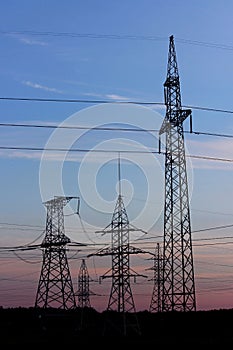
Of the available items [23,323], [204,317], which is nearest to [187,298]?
[204,317]

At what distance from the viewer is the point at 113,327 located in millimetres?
65938

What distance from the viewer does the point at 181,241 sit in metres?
43.4

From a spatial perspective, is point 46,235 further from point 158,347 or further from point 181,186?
point 158,347

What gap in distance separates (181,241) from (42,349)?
35.4ft

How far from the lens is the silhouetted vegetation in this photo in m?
54.8

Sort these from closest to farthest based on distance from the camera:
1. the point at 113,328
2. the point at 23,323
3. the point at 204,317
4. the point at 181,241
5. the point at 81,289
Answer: the point at 181,241, the point at 113,328, the point at 81,289, the point at 204,317, the point at 23,323

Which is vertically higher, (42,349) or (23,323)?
(23,323)

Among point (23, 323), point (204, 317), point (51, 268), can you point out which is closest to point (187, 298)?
point (51, 268)

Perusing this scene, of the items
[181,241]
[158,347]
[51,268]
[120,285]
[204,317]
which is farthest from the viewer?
[204,317]

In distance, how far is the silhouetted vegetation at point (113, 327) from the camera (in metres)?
54.8

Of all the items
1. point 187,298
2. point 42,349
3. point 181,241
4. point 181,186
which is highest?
point 181,186

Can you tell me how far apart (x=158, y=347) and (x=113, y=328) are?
96.3ft

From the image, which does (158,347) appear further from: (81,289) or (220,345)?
(81,289)

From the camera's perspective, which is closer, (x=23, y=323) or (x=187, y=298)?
(x=187, y=298)
